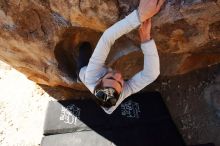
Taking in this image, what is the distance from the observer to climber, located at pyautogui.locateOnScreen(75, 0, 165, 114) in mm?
2320

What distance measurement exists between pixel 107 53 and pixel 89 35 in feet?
2.50

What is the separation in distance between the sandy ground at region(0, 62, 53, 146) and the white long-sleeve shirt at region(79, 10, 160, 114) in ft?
4.83

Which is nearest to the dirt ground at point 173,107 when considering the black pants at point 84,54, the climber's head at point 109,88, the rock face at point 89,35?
the rock face at point 89,35

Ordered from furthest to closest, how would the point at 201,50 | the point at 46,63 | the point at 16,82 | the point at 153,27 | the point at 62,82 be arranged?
the point at 16,82
the point at 62,82
the point at 46,63
the point at 201,50
the point at 153,27

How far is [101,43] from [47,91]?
185 centimetres

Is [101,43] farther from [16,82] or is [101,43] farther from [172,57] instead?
[16,82]

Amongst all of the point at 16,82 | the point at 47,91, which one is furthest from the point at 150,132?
the point at 16,82

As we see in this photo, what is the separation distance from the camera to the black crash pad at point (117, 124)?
3.37 meters

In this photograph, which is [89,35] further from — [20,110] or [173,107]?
[20,110]

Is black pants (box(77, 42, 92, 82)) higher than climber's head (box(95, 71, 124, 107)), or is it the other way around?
black pants (box(77, 42, 92, 82))

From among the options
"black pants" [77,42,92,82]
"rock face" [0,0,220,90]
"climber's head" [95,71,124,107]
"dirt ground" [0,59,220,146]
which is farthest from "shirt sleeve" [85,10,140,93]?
"dirt ground" [0,59,220,146]

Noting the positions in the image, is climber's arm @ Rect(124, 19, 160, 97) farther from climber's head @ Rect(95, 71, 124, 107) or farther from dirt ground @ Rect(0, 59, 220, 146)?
dirt ground @ Rect(0, 59, 220, 146)

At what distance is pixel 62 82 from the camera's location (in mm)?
3734

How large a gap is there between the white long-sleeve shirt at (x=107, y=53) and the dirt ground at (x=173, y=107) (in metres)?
1.26
